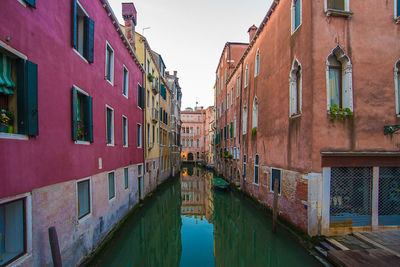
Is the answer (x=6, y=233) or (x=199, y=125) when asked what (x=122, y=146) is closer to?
(x=6, y=233)

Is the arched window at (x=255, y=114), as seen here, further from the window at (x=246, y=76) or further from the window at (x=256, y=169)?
the window at (x=246, y=76)

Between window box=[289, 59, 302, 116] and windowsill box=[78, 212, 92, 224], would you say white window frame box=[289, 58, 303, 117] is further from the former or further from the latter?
windowsill box=[78, 212, 92, 224]

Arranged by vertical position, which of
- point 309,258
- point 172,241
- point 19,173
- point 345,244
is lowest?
point 172,241

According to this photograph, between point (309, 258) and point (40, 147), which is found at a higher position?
point (40, 147)

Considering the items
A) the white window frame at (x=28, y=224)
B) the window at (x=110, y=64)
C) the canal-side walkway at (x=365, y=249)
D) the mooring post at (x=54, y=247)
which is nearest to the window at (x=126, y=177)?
the window at (x=110, y=64)

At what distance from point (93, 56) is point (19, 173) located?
3.93 meters

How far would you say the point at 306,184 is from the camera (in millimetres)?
6777

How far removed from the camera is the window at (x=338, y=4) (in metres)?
6.77

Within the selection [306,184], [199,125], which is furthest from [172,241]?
[199,125]

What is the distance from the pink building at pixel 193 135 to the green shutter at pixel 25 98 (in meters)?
39.1

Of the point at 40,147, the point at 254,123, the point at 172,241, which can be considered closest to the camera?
the point at 40,147

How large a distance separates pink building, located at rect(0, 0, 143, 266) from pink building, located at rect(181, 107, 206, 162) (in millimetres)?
34831

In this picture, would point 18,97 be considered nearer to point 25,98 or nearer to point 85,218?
point 25,98

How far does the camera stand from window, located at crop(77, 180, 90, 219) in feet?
18.2
